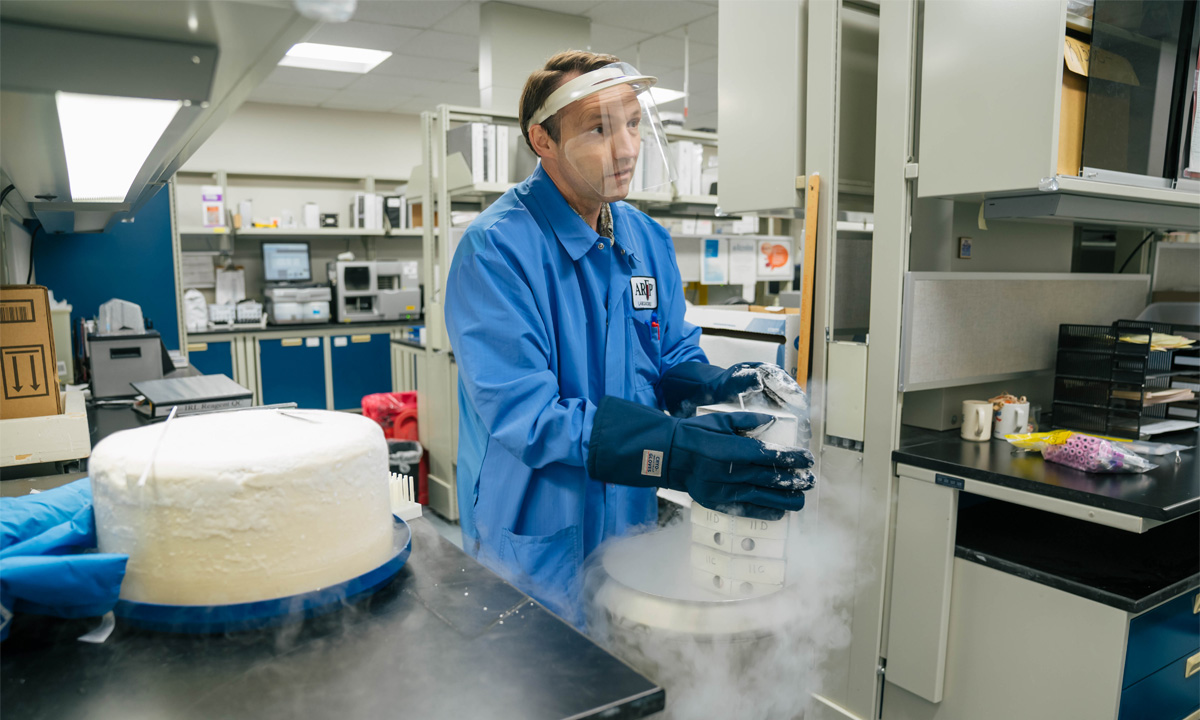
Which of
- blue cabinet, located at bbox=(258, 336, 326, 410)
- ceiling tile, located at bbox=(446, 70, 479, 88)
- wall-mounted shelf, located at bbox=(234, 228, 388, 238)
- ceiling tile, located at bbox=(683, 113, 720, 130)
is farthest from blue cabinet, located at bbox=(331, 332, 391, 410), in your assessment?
ceiling tile, located at bbox=(683, 113, 720, 130)

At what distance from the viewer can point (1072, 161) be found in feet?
5.70

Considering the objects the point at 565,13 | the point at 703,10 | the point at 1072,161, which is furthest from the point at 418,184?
the point at 1072,161

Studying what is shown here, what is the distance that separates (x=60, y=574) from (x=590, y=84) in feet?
3.31

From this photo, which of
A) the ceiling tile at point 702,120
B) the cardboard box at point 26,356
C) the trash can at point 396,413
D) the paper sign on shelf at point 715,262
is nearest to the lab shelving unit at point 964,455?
the cardboard box at point 26,356

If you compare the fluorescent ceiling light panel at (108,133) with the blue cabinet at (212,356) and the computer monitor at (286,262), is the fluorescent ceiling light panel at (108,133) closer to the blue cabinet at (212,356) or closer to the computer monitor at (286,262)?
the blue cabinet at (212,356)

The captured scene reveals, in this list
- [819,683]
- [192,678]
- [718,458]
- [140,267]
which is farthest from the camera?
[140,267]

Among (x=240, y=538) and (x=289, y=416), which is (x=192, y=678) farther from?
(x=289, y=416)

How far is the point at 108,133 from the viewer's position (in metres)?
0.92

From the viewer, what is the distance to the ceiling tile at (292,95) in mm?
6430

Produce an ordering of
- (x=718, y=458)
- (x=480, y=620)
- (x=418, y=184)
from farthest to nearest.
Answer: (x=418, y=184)
(x=718, y=458)
(x=480, y=620)

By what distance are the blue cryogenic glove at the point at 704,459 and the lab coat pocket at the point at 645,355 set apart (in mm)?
323

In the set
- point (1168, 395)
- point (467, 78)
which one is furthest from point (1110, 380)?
point (467, 78)

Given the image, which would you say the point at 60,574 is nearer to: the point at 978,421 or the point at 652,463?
the point at 652,463

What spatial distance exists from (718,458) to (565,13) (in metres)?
4.60
